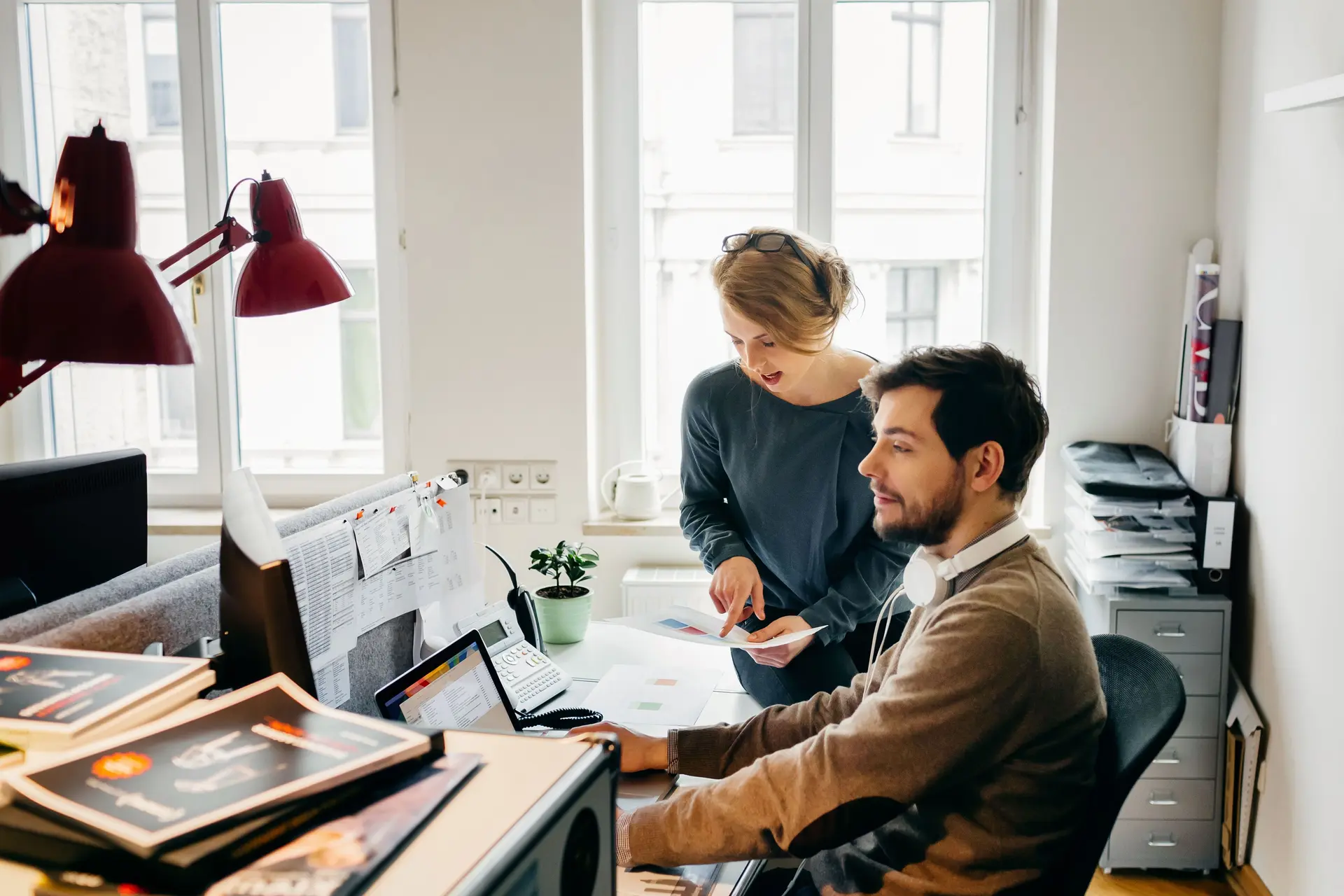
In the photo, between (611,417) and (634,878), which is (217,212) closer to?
(611,417)

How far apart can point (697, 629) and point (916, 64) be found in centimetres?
205

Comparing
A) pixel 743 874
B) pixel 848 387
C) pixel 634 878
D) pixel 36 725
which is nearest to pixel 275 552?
pixel 36 725

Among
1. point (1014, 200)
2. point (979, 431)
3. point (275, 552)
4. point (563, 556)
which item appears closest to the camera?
point (275, 552)

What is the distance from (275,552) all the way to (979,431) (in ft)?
2.70

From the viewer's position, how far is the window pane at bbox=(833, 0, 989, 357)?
118 inches

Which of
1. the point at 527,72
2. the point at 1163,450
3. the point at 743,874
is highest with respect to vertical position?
the point at 527,72

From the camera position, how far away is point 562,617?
205cm

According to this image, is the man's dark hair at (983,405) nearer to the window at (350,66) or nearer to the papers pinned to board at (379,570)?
the papers pinned to board at (379,570)

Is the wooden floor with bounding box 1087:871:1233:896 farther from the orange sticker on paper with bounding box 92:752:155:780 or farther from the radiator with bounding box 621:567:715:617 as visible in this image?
the orange sticker on paper with bounding box 92:752:155:780

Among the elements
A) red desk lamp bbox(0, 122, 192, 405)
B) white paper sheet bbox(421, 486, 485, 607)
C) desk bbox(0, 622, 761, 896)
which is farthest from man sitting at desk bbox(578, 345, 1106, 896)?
red desk lamp bbox(0, 122, 192, 405)

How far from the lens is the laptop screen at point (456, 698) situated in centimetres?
136

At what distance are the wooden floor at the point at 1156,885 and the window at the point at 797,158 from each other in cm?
143

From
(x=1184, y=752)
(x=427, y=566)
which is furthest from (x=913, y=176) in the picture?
(x=427, y=566)

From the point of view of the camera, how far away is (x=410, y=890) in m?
0.57
